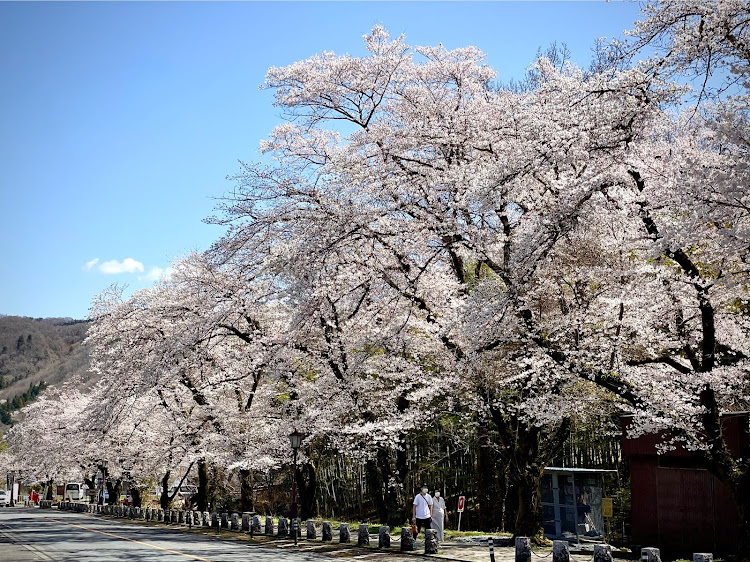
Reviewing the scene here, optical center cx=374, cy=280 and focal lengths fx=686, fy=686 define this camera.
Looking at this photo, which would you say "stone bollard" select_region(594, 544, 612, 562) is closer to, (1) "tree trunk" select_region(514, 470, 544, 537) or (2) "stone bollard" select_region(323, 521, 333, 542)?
(1) "tree trunk" select_region(514, 470, 544, 537)

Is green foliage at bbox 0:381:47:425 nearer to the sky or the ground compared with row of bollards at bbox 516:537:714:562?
nearer to the sky

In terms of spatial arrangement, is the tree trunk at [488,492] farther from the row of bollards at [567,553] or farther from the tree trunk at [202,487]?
the tree trunk at [202,487]

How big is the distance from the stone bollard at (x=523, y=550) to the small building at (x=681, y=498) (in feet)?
12.5

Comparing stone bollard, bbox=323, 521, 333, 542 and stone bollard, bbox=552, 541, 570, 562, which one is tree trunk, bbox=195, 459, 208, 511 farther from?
stone bollard, bbox=552, 541, 570, 562

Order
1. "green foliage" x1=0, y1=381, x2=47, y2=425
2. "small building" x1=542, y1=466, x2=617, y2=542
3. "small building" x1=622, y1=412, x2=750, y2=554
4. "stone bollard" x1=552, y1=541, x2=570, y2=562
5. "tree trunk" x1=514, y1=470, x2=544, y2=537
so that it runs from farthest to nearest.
→ "green foliage" x1=0, y1=381, x2=47, y2=425, "small building" x1=542, y1=466, x2=617, y2=542, "tree trunk" x1=514, y1=470, x2=544, y2=537, "small building" x1=622, y1=412, x2=750, y2=554, "stone bollard" x1=552, y1=541, x2=570, y2=562

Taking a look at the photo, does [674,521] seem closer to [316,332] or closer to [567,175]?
[567,175]

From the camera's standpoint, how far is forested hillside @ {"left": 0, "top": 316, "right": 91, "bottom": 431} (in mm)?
156750

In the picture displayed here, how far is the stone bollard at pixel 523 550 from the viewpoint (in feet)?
47.0

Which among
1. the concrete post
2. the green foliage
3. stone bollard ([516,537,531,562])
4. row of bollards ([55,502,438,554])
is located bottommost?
row of bollards ([55,502,438,554])

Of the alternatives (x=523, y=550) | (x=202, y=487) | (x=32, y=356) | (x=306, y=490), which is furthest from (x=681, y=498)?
(x=32, y=356)

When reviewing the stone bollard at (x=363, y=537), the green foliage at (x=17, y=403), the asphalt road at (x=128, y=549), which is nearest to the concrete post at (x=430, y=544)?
Answer: the asphalt road at (x=128, y=549)

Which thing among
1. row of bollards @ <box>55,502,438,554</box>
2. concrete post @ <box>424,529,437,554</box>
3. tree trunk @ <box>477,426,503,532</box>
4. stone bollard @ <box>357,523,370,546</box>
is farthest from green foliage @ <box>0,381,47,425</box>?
concrete post @ <box>424,529,437,554</box>

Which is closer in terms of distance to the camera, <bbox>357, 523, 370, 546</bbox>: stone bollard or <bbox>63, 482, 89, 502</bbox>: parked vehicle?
<bbox>357, 523, 370, 546</bbox>: stone bollard

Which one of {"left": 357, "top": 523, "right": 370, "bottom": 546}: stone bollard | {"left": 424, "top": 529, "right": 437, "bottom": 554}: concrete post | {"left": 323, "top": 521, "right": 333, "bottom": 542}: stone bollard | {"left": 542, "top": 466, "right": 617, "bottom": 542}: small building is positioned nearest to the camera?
{"left": 424, "top": 529, "right": 437, "bottom": 554}: concrete post
